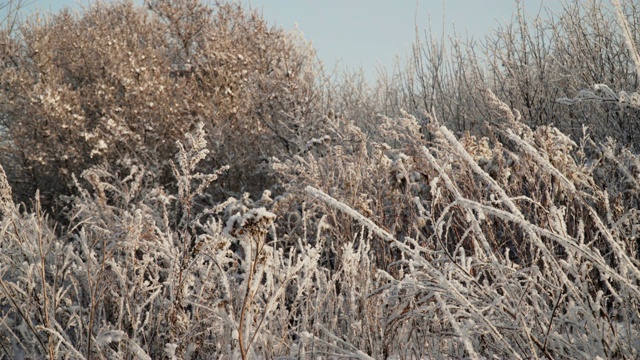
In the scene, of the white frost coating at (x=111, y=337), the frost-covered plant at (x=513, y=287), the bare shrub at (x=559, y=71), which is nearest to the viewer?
the frost-covered plant at (x=513, y=287)

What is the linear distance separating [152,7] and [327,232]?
10.7m

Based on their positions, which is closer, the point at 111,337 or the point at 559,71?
the point at 111,337

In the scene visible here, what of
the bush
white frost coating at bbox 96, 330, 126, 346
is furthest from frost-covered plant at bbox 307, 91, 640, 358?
the bush

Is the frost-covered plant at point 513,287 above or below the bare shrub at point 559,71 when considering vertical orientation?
below

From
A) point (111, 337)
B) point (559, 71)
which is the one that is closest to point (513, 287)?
point (111, 337)

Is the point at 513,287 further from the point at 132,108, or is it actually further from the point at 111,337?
the point at 132,108

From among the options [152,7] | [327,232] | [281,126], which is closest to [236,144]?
[281,126]

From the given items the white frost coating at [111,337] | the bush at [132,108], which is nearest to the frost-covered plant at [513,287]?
the white frost coating at [111,337]

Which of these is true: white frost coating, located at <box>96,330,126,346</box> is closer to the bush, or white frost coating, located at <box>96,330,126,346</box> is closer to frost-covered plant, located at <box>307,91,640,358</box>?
frost-covered plant, located at <box>307,91,640,358</box>

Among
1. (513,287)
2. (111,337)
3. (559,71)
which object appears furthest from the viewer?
(559,71)

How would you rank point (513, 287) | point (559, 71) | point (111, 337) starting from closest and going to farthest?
1. point (111, 337)
2. point (513, 287)
3. point (559, 71)

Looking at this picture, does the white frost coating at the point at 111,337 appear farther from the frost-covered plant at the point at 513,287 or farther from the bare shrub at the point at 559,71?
the bare shrub at the point at 559,71

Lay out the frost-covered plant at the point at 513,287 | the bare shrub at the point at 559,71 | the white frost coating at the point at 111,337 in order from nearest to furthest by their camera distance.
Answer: the frost-covered plant at the point at 513,287, the white frost coating at the point at 111,337, the bare shrub at the point at 559,71

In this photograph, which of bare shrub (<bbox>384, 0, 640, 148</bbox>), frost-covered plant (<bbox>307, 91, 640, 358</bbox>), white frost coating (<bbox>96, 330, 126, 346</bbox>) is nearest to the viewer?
frost-covered plant (<bbox>307, 91, 640, 358</bbox>)
